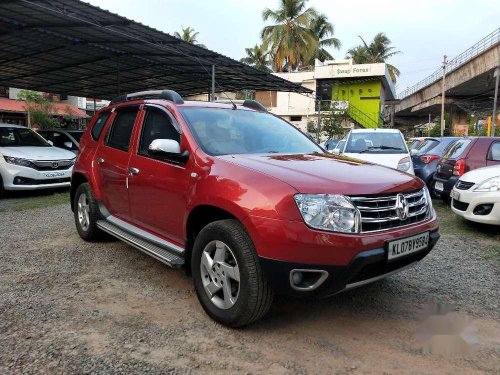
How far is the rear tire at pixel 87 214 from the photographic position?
5055 millimetres

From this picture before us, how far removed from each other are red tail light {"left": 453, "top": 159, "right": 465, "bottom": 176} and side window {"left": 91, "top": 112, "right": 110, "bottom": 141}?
5.97 m

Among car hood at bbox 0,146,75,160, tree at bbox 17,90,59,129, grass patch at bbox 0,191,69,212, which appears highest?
tree at bbox 17,90,59,129

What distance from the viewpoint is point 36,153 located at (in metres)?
9.28

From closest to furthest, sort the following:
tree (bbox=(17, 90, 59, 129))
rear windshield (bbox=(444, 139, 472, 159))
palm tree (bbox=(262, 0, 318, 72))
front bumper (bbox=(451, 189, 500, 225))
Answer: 1. front bumper (bbox=(451, 189, 500, 225))
2. rear windshield (bbox=(444, 139, 472, 159))
3. tree (bbox=(17, 90, 59, 129))
4. palm tree (bbox=(262, 0, 318, 72))

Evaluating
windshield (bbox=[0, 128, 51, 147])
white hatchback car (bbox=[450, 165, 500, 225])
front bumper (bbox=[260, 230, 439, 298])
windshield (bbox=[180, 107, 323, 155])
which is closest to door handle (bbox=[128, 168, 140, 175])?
windshield (bbox=[180, 107, 323, 155])

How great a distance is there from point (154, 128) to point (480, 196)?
14.8 feet

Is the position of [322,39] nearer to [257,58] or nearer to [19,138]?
[257,58]

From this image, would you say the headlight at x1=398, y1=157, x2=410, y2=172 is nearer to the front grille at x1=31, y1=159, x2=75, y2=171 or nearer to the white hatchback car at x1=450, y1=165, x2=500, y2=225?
the white hatchback car at x1=450, y1=165, x2=500, y2=225

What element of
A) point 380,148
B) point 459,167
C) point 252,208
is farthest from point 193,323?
point 380,148

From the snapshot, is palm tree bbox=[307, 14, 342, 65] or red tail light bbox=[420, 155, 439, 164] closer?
red tail light bbox=[420, 155, 439, 164]

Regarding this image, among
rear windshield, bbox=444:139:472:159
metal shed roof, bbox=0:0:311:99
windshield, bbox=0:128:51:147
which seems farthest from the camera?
windshield, bbox=0:128:51:147

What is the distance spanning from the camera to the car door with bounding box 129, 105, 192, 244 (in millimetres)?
3570

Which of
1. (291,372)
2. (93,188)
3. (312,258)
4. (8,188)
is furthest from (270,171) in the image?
(8,188)

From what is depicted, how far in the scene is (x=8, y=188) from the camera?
8.88 metres
